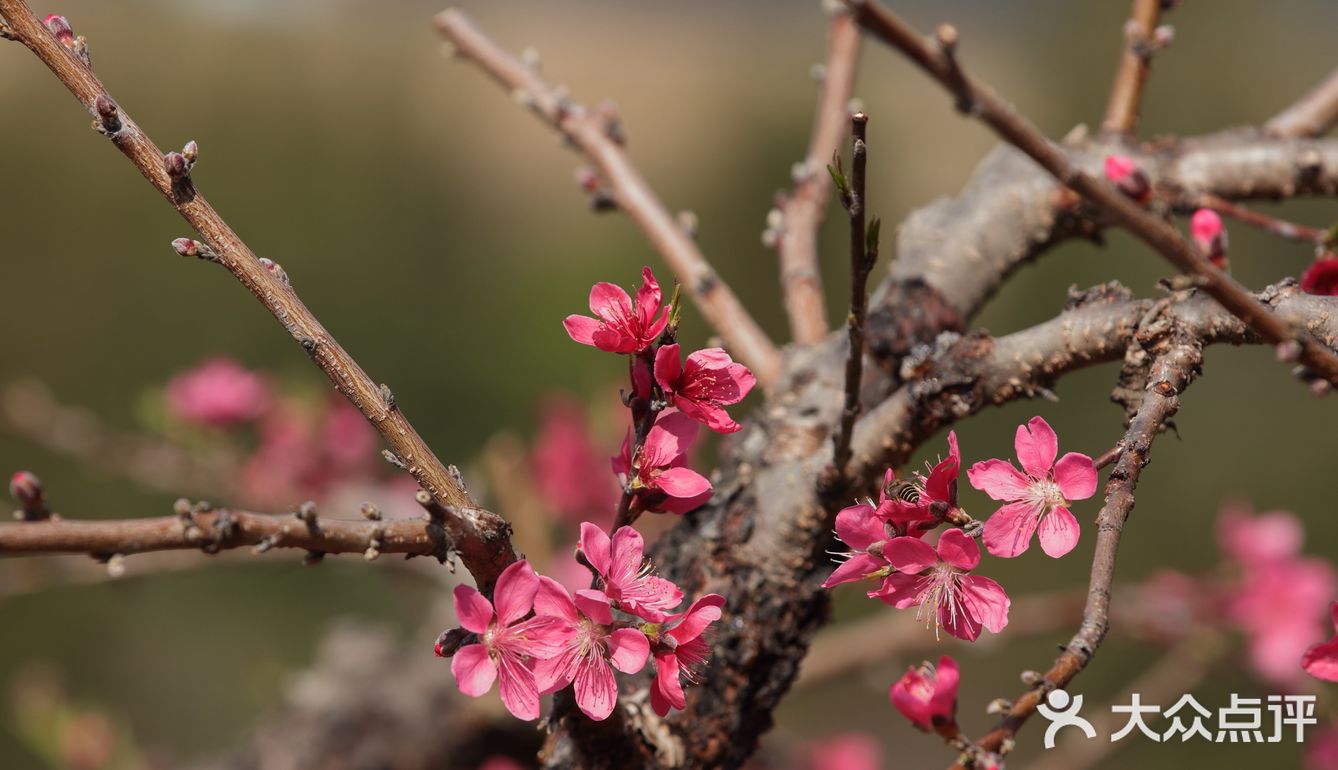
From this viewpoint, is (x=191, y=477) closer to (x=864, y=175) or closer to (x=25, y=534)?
(x=25, y=534)

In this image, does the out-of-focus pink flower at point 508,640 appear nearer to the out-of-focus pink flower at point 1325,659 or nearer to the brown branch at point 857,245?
the brown branch at point 857,245

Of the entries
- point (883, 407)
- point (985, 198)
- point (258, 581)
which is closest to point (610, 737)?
point (883, 407)

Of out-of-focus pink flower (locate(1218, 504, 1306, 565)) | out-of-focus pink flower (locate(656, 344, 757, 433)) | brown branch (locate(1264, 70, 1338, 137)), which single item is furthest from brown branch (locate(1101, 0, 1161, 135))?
out-of-focus pink flower (locate(1218, 504, 1306, 565))

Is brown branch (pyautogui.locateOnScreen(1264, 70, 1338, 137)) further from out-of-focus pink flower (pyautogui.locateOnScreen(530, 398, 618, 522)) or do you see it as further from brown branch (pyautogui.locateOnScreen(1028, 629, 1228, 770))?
out-of-focus pink flower (pyautogui.locateOnScreen(530, 398, 618, 522))

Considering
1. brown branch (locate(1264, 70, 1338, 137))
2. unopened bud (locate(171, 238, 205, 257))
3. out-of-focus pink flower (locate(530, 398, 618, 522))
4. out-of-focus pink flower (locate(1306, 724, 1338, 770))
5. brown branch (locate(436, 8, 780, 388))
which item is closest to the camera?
unopened bud (locate(171, 238, 205, 257))

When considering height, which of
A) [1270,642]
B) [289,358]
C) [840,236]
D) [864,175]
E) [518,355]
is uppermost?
[840,236]

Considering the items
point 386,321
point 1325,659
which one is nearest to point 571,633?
point 1325,659

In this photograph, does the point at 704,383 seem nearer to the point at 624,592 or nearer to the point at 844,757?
the point at 624,592

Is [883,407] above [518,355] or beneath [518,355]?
beneath
